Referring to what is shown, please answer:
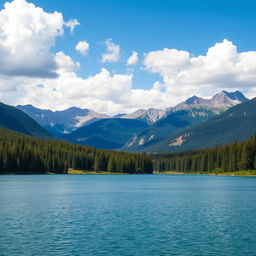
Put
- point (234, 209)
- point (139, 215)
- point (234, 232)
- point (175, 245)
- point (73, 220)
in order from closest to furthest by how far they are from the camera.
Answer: point (175, 245) < point (234, 232) < point (73, 220) < point (139, 215) < point (234, 209)

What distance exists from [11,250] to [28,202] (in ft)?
140

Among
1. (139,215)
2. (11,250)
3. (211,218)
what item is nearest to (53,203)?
(139,215)

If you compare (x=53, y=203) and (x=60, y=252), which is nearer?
(x=60, y=252)

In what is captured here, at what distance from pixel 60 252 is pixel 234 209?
41654mm

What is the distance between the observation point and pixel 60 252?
128ft

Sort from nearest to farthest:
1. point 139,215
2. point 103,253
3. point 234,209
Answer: point 103,253 → point 139,215 → point 234,209

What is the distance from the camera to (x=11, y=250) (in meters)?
39.7

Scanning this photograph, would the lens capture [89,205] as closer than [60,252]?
No

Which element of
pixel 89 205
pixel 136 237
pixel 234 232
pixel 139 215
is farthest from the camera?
pixel 89 205

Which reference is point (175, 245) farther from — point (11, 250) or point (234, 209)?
point (234, 209)

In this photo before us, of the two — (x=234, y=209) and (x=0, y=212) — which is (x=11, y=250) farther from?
(x=234, y=209)

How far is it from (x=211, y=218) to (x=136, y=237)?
733 inches

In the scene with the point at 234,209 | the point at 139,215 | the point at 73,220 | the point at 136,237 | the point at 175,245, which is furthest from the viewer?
the point at 234,209

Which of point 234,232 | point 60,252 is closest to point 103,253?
point 60,252
